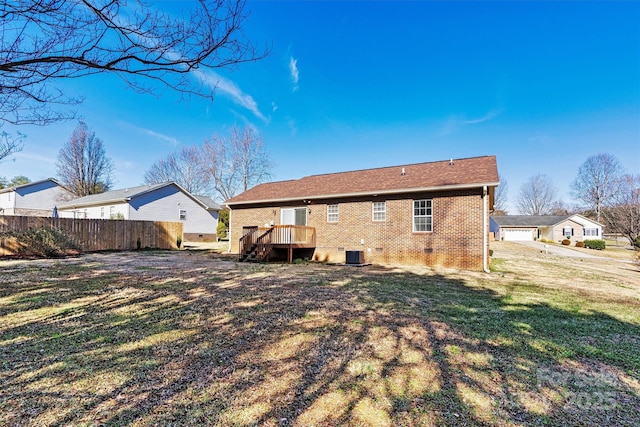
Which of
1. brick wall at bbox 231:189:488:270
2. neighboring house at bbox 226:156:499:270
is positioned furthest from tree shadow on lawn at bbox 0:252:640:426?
neighboring house at bbox 226:156:499:270

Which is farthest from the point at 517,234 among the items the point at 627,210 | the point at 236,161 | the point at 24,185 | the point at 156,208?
the point at 24,185

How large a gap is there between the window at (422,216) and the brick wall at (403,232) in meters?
0.16

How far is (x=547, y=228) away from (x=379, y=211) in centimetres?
3871

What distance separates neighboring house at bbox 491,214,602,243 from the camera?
39.5 m

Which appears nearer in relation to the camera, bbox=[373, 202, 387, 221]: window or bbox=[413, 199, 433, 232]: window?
bbox=[413, 199, 433, 232]: window

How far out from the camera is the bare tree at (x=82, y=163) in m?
35.6

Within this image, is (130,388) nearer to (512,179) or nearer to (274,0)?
(274,0)

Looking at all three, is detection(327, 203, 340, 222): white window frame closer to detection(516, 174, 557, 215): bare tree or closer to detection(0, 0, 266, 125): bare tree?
detection(0, 0, 266, 125): bare tree

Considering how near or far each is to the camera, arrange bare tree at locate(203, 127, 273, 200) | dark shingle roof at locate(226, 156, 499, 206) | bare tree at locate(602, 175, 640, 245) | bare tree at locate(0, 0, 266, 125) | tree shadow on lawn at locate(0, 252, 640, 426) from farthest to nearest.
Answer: bare tree at locate(203, 127, 273, 200) < bare tree at locate(602, 175, 640, 245) < dark shingle roof at locate(226, 156, 499, 206) < bare tree at locate(0, 0, 266, 125) < tree shadow on lawn at locate(0, 252, 640, 426)

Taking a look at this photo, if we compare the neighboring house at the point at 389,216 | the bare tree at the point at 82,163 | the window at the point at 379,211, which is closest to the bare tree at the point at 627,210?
the neighboring house at the point at 389,216

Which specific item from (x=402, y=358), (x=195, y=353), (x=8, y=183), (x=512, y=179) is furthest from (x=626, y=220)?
(x=8, y=183)

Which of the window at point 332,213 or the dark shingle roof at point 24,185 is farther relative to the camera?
the dark shingle roof at point 24,185

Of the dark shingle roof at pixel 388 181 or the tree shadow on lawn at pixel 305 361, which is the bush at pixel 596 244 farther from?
the tree shadow on lawn at pixel 305 361

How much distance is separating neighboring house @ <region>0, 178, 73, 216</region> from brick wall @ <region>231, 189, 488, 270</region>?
31.3 m
